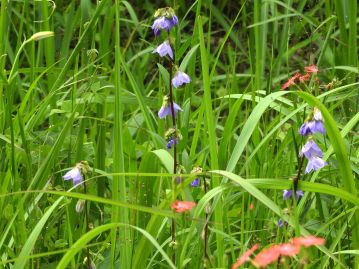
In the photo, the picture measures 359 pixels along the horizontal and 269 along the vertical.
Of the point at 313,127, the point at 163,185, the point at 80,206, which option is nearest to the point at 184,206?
the point at 313,127

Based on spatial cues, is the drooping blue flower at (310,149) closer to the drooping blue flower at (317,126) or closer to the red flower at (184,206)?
the drooping blue flower at (317,126)

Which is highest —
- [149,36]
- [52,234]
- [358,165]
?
[149,36]

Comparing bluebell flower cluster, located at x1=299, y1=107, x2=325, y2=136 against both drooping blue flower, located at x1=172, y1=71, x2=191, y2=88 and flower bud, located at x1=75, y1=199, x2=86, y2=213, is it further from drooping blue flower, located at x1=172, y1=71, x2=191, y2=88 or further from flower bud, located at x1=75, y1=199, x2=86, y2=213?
flower bud, located at x1=75, y1=199, x2=86, y2=213

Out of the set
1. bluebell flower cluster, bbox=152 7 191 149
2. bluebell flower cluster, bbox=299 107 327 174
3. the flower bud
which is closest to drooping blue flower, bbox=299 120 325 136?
bluebell flower cluster, bbox=299 107 327 174

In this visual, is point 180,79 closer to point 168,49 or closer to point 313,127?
point 168,49

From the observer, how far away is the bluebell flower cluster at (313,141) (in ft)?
5.97

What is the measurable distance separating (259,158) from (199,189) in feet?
0.64

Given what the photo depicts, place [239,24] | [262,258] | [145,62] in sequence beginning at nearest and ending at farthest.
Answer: [262,258] → [145,62] → [239,24]

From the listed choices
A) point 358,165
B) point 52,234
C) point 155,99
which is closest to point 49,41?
point 155,99

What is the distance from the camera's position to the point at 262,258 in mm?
1113

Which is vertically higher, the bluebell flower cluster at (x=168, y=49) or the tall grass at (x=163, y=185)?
the bluebell flower cluster at (x=168, y=49)

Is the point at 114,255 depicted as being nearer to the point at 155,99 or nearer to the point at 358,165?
the point at 358,165

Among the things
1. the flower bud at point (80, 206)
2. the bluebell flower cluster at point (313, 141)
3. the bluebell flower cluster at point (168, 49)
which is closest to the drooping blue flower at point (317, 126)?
the bluebell flower cluster at point (313, 141)

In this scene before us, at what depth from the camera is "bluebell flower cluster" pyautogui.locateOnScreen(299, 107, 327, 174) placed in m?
1.82
